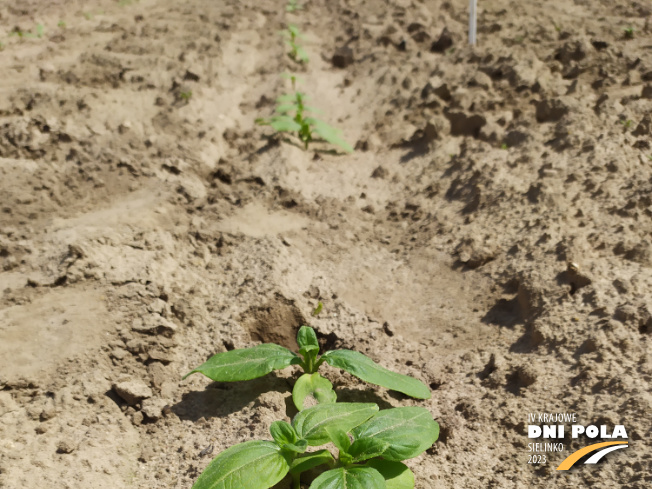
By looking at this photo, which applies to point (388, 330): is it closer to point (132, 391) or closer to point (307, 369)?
point (307, 369)

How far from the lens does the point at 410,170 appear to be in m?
4.36

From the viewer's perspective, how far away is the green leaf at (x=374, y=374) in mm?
2311

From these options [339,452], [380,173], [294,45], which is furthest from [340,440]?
[294,45]

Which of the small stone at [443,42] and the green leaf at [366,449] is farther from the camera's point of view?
the small stone at [443,42]

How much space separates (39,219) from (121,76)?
1.96 metres

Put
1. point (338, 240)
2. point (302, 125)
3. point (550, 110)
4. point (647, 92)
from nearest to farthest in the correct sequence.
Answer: point (338, 240), point (647, 92), point (550, 110), point (302, 125)

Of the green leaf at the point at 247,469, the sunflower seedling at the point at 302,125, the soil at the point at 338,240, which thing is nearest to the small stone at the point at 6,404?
the soil at the point at 338,240

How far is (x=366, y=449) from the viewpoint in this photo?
1.98 meters

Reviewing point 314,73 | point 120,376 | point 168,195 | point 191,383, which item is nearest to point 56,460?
point 120,376

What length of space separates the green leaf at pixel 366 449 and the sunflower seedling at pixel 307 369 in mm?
325

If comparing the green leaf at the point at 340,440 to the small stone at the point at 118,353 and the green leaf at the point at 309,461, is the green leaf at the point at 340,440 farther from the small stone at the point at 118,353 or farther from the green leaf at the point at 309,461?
the small stone at the point at 118,353

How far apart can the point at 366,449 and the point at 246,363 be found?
0.67 meters

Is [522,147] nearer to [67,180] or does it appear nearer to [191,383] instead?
[191,383]

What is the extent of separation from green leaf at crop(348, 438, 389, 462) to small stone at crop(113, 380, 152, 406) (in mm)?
978
